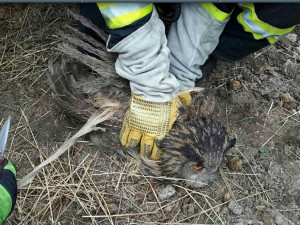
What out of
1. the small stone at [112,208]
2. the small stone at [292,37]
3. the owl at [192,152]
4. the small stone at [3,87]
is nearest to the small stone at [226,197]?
the owl at [192,152]

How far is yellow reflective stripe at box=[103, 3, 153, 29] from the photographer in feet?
6.82

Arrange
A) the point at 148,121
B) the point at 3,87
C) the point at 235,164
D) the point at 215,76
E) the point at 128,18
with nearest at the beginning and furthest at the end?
the point at 128,18, the point at 148,121, the point at 235,164, the point at 3,87, the point at 215,76

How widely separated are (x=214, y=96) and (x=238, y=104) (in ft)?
0.47

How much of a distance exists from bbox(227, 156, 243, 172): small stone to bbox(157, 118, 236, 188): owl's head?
198 mm

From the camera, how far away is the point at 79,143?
2.56 m

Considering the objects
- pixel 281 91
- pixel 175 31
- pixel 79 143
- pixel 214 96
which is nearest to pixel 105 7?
pixel 175 31

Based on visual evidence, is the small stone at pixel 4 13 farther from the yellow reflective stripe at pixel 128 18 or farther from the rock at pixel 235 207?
the rock at pixel 235 207

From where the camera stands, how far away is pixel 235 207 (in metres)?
2.43

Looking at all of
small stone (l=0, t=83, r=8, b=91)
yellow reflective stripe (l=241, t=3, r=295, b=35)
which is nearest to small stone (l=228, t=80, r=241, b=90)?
yellow reflective stripe (l=241, t=3, r=295, b=35)

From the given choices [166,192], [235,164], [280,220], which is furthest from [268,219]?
[166,192]

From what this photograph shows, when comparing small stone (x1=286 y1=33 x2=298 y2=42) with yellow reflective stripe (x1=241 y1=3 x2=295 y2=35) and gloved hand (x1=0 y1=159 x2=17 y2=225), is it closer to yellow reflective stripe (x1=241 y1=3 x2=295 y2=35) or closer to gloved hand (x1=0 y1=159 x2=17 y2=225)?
yellow reflective stripe (x1=241 y1=3 x2=295 y2=35)

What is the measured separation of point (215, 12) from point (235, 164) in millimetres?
786

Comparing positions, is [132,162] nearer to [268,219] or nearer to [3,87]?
[268,219]

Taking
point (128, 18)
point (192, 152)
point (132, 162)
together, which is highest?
point (128, 18)
